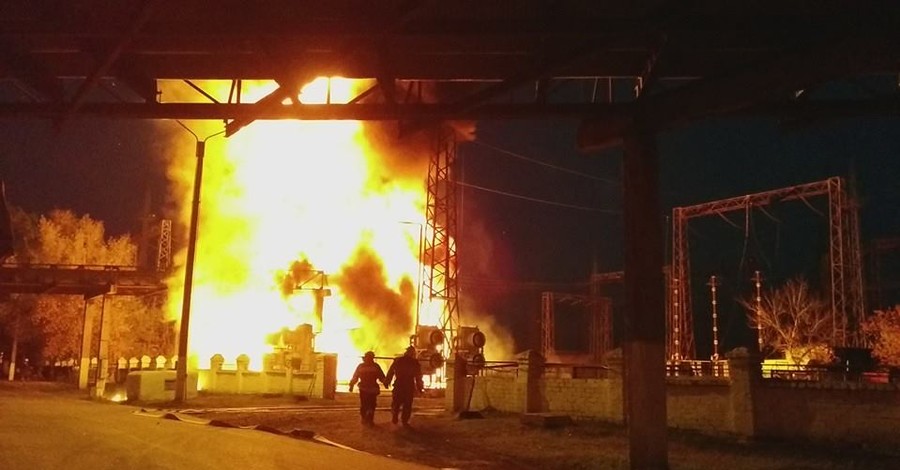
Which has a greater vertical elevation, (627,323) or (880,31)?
(880,31)

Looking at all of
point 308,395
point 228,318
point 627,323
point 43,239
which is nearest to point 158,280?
point 228,318

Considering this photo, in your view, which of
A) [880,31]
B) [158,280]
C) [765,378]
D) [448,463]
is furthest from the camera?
[158,280]

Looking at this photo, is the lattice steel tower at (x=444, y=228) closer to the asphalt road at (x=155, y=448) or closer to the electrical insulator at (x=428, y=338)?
the electrical insulator at (x=428, y=338)

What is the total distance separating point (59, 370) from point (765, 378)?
54.2 metres

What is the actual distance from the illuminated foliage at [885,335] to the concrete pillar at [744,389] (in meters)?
33.2

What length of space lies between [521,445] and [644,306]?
4.81m

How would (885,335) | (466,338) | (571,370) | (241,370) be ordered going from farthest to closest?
(885,335), (466,338), (241,370), (571,370)

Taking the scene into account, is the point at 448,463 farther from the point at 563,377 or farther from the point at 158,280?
the point at 158,280

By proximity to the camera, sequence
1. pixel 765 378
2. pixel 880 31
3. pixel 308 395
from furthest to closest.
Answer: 1. pixel 308 395
2. pixel 765 378
3. pixel 880 31

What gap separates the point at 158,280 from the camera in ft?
138

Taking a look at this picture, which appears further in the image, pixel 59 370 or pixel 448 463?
pixel 59 370

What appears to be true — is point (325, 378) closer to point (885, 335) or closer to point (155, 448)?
point (155, 448)

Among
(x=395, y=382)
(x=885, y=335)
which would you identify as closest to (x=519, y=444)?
(x=395, y=382)

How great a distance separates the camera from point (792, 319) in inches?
2242
